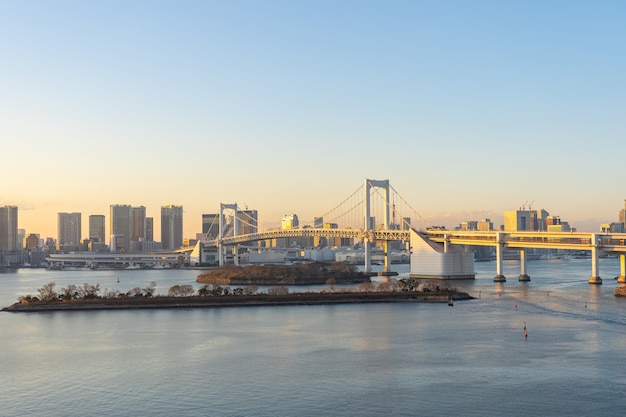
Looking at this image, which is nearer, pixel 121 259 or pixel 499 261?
pixel 499 261

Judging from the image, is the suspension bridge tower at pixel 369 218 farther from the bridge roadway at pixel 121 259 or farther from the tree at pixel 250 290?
the bridge roadway at pixel 121 259

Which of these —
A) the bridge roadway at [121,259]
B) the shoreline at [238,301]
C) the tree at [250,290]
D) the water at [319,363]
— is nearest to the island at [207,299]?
the shoreline at [238,301]

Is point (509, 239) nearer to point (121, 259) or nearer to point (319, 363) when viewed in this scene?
point (319, 363)

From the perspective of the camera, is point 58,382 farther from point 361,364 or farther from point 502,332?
point 502,332

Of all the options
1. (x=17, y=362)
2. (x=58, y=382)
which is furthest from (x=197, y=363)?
(x=17, y=362)

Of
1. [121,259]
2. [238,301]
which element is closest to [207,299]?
[238,301]

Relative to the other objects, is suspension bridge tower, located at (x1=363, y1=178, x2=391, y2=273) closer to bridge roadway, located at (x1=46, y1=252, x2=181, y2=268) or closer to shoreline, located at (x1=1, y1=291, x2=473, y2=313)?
shoreline, located at (x1=1, y1=291, x2=473, y2=313)
